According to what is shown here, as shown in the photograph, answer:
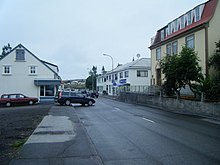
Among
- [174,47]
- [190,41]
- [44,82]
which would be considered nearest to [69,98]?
[44,82]

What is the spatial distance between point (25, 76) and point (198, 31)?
90.5 ft

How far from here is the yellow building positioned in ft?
98.6

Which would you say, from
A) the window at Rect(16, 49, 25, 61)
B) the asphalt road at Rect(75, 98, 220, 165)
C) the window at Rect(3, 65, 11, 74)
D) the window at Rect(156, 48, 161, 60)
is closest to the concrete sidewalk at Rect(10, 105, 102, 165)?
the asphalt road at Rect(75, 98, 220, 165)

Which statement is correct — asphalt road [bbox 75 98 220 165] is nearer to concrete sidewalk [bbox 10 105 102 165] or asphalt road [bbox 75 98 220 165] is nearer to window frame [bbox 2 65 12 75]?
concrete sidewalk [bbox 10 105 102 165]

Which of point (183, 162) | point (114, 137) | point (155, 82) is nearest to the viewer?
point (183, 162)

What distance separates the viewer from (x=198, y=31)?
102 ft

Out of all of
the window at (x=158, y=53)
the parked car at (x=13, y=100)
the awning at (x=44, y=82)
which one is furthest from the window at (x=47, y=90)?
the window at (x=158, y=53)

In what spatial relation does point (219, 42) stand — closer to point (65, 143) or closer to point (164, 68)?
point (164, 68)

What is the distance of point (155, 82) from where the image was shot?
44875mm

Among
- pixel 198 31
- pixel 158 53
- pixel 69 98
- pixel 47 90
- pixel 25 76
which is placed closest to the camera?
pixel 198 31

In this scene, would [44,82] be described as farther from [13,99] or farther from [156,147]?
[156,147]

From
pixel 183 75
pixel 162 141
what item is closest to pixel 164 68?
pixel 183 75

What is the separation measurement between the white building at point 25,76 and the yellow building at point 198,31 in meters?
19.0

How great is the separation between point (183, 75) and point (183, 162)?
1940 centimetres
